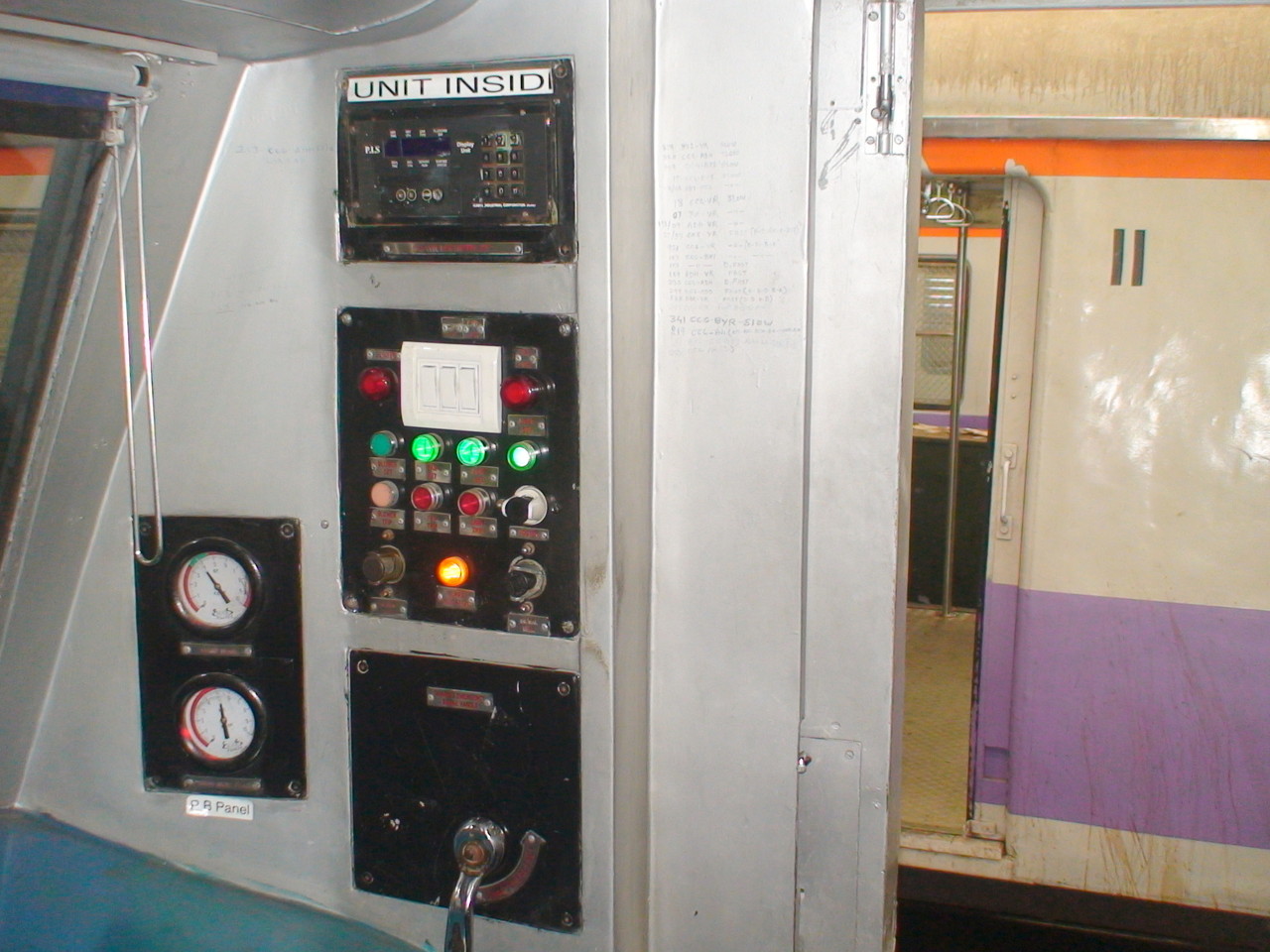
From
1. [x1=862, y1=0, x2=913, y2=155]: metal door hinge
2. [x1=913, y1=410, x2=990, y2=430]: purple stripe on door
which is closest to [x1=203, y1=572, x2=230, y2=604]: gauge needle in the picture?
[x1=862, y1=0, x2=913, y2=155]: metal door hinge

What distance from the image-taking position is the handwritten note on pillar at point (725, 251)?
4.25 ft

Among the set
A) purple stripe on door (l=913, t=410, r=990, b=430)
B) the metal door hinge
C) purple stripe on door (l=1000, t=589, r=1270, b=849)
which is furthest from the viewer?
purple stripe on door (l=913, t=410, r=990, b=430)

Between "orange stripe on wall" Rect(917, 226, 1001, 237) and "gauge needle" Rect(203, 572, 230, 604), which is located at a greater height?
"orange stripe on wall" Rect(917, 226, 1001, 237)

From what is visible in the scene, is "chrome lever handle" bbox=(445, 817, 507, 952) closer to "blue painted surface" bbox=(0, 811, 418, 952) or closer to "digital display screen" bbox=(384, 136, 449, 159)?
"blue painted surface" bbox=(0, 811, 418, 952)

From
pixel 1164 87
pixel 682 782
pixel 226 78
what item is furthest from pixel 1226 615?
pixel 226 78

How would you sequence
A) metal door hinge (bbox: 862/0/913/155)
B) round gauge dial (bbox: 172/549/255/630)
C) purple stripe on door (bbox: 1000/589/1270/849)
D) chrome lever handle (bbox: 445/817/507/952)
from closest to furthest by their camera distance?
metal door hinge (bbox: 862/0/913/155)
chrome lever handle (bbox: 445/817/507/952)
round gauge dial (bbox: 172/549/255/630)
purple stripe on door (bbox: 1000/589/1270/849)

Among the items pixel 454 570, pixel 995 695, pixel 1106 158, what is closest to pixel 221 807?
pixel 454 570

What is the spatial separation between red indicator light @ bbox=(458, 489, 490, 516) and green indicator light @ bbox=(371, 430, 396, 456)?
0.41ft

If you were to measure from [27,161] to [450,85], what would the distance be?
606 millimetres

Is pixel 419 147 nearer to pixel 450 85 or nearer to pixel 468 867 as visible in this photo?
pixel 450 85

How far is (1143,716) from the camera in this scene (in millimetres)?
3361

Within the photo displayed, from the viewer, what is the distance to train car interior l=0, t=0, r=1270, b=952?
51.7 inches

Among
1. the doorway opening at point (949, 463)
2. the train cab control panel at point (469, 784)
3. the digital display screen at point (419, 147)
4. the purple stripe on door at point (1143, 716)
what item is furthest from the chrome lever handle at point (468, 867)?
the doorway opening at point (949, 463)

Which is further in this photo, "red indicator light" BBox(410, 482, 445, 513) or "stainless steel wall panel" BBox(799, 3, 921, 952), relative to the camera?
"red indicator light" BBox(410, 482, 445, 513)
